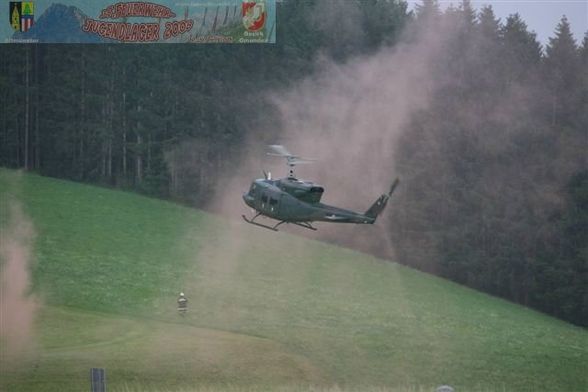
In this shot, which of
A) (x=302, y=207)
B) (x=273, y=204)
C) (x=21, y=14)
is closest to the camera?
(x=302, y=207)

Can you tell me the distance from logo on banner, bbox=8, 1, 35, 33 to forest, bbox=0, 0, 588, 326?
9.74m

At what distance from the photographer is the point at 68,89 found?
160 ft

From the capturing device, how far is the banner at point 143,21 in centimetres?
2858

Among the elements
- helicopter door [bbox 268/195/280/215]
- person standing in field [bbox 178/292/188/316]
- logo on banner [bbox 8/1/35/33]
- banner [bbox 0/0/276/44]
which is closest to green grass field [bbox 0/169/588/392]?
person standing in field [bbox 178/292/188/316]

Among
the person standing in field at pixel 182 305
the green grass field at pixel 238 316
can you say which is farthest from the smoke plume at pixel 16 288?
the person standing in field at pixel 182 305

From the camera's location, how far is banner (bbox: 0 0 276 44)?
28578 mm

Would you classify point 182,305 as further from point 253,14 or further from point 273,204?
point 273,204

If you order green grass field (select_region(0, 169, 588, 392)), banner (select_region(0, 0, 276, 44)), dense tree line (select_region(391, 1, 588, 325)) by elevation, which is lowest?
green grass field (select_region(0, 169, 588, 392))

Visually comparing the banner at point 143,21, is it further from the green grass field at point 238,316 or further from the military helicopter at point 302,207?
the green grass field at point 238,316

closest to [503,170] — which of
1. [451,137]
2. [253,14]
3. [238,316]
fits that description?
[451,137]

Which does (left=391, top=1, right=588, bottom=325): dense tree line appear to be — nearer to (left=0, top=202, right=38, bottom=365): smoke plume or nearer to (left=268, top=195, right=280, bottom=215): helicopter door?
(left=0, top=202, right=38, bottom=365): smoke plume

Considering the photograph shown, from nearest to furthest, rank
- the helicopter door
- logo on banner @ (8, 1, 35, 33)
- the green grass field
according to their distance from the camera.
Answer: the helicopter door < logo on banner @ (8, 1, 35, 33) < the green grass field

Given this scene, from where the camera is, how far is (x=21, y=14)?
3097cm

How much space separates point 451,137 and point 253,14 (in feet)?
54.9
